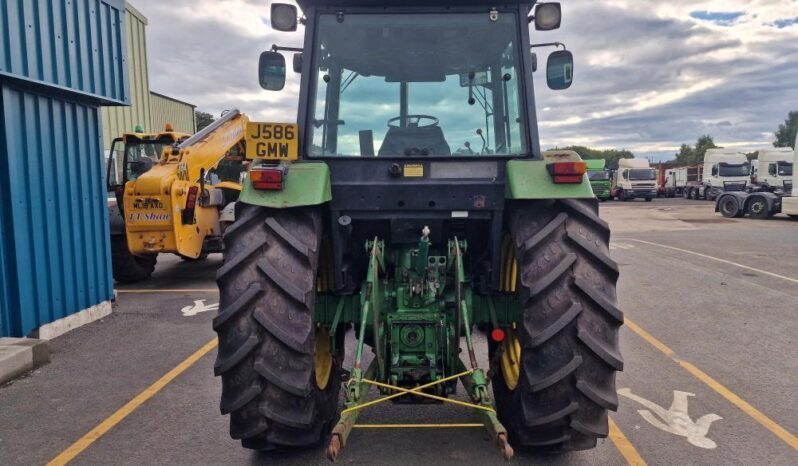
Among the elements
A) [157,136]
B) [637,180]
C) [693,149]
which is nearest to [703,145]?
[693,149]

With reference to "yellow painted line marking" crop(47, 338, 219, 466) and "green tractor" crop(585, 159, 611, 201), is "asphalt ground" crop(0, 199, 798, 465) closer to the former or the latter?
"yellow painted line marking" crop(47, 338, 219, 466)

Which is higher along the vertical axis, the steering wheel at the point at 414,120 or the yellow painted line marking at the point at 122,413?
the steering wheel at the point at 414,120

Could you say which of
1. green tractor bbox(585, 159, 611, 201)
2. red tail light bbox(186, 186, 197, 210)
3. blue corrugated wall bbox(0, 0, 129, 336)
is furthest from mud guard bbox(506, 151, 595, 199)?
green tractor bbox(585, 159, 611, 201)

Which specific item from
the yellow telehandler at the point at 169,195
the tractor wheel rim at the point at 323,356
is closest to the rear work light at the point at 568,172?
the tractor wheel rim at the point at 323,356

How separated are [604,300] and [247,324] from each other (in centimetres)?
198

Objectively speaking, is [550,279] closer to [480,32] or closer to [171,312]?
[480,32]

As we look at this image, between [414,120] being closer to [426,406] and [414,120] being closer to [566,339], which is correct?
[566,339]

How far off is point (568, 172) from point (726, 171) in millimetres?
38369

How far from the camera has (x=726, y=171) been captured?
36969 mm

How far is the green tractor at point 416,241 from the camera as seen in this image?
3395 millimetres

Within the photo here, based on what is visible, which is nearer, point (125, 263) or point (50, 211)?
point (50, 211)

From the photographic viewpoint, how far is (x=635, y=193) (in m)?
42.3

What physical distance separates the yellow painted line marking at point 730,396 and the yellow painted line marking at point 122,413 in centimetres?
479

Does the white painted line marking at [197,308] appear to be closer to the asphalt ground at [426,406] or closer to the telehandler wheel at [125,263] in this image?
the asphalt ground at [426,406]
